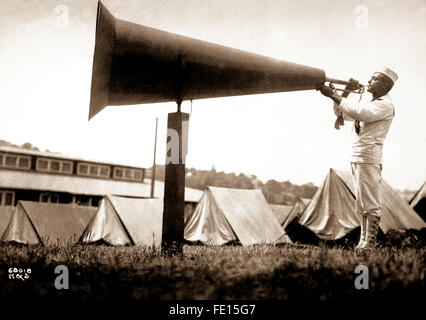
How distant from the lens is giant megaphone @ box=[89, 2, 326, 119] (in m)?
3.99

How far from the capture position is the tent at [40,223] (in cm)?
1405

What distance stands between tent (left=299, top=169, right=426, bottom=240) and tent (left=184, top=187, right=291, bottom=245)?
66.3 inches

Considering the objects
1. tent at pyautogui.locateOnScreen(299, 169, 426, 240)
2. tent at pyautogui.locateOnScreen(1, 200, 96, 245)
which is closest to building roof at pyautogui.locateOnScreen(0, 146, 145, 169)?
tent at pyautogui.locateOnScreen(1, 200, 96, 245)

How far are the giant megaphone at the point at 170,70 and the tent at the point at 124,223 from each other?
9708 mm

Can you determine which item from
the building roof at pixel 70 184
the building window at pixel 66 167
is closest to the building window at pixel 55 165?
the building window at pixel 66 167

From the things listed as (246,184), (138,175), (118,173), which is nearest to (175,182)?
(118,173)

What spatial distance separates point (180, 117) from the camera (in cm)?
434

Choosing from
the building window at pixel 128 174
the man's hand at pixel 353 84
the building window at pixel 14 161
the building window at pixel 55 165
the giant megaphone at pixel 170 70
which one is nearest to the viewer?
the giant megaphone at pixel 170 70

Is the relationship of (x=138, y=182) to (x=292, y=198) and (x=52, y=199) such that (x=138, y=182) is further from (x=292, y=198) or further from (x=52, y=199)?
(x=292, y=198)

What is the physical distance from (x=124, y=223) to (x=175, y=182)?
10028 millimetres

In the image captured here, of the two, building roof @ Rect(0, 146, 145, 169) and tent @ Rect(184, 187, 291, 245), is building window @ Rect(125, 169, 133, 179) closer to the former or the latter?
building roof @ Rect(0, 146, 145, 169)

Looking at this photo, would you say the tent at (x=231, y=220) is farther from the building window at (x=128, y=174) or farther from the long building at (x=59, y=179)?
the building window at (x=128, y=174)

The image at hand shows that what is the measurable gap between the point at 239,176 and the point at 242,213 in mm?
56464
